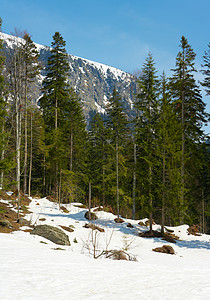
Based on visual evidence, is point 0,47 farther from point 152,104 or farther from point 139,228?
point 139,228

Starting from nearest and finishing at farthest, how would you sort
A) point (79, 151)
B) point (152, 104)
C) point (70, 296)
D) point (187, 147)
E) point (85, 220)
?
point (70, 296) < point (85, 220) < point (152, 104) < point (187, 147) < point (79, 151)

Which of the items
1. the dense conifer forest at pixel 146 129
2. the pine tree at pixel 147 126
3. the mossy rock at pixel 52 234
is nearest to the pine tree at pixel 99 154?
the dense conifer forest at pixel 146 129

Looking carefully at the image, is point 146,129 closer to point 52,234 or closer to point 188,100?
point 188,100

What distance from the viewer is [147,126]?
17.1 metres

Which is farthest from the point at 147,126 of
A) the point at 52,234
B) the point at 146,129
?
the point at 52,234

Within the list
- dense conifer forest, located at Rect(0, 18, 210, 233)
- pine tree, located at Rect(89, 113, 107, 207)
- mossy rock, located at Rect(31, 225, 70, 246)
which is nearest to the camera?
mossy rock, located at Rect(31, 225, 70, 246)

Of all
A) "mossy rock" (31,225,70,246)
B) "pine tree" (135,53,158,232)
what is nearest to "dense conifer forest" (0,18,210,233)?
"pine tree" (135,53,158,232)

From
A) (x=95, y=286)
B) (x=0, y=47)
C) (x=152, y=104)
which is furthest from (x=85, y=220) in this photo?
(x=95, y=286)

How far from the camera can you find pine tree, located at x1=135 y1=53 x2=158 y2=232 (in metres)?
16.5

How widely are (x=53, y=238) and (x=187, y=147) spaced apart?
49.0 feet

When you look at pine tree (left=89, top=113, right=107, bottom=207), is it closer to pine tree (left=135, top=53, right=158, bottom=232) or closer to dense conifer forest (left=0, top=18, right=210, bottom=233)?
dense conifer forest (left=0, top=18, right=210, bottom=233)

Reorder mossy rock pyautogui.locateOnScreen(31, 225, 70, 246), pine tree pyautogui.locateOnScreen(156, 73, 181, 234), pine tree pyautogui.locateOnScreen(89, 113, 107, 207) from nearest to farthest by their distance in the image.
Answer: mossy rock pyautogui.locateOnScreen(31, 225, 70, 246)
pine tree pyautogui.locateOnScreen(156, 73, 181, 234)
pine tree pyautogui.locateOnScreen(89, 113, 107, 207)

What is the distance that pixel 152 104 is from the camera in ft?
59.4

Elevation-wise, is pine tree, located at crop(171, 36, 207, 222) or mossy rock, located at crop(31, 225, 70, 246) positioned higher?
pine tree, located at crop(171, 36, 207, 222)
